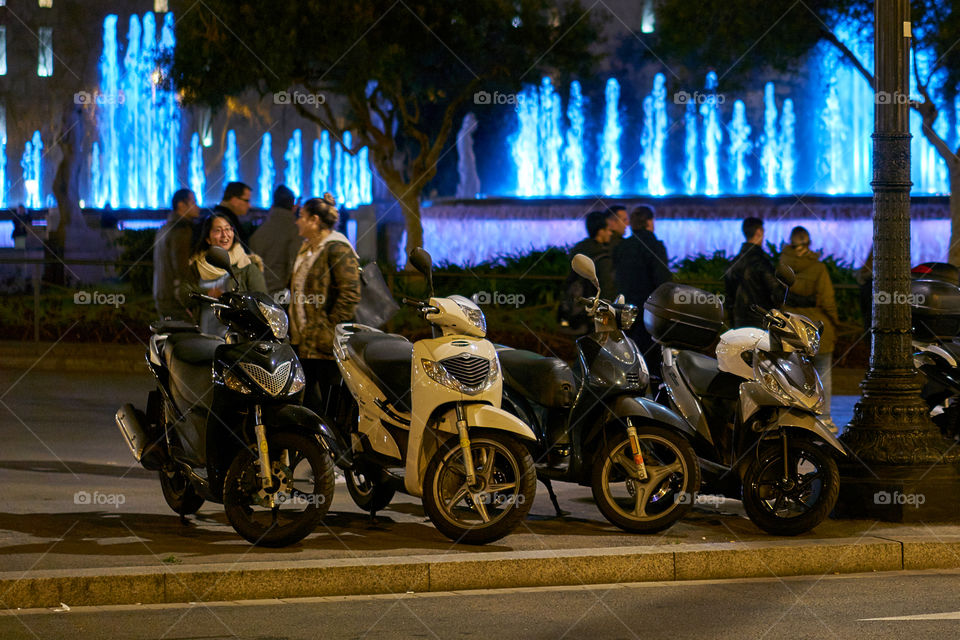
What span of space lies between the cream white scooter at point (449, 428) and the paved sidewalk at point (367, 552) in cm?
20

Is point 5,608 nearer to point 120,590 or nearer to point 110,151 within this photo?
point 120,590

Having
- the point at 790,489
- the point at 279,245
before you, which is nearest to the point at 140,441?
the point at 279,245

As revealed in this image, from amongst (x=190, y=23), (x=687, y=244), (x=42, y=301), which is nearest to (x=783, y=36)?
(x=687, y=244)

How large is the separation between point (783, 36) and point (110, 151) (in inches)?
1023

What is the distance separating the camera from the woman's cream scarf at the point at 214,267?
8.91m

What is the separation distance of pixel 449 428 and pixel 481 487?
→ 0.32 metres

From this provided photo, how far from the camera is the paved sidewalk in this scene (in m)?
6.42

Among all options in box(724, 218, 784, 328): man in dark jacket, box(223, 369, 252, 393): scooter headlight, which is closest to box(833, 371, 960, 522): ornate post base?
box(724, 218, 784, 328): man in dark jacket

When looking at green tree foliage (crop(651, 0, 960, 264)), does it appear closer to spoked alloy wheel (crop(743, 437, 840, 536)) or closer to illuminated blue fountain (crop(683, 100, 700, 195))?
illuminated blue fountain (crop(683, 100, 700, 195))

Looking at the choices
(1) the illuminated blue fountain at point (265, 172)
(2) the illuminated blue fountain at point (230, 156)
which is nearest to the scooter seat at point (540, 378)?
(1) the illuminated blue fountain at point (265, 172)

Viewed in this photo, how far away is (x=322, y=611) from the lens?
20.4 feet

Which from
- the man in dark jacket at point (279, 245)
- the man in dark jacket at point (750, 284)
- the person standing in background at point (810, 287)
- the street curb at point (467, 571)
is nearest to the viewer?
the street curb at point (467, 571)

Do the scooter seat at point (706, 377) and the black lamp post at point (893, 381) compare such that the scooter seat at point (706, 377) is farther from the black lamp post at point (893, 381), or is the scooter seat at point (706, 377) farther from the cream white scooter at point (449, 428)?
the cream white scooter at point (449, 428)

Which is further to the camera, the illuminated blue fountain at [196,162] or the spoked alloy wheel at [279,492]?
the illuminated blue fountain at [196,162]
